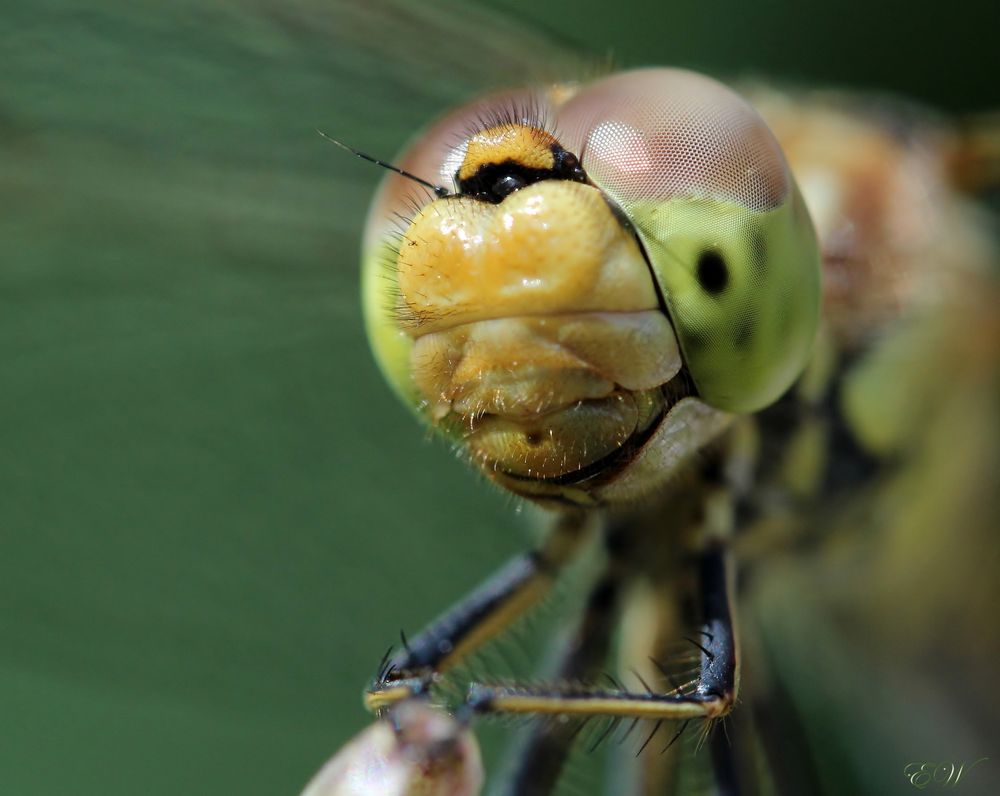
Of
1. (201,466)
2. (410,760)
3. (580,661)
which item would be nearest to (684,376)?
(410,760)

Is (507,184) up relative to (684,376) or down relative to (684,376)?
up

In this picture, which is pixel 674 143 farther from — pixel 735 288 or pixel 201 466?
pixel 201 466

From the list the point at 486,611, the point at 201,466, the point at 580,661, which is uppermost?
the point at 486,611

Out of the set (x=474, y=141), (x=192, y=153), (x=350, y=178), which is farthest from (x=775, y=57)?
(x=474, y=141)

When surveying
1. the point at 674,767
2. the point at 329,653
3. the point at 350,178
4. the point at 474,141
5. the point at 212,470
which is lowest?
the point at 329,653

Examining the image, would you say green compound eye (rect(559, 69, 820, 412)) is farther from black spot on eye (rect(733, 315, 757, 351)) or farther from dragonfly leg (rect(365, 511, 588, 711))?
dragonfly leg (rect(365, 511, 588, 711))

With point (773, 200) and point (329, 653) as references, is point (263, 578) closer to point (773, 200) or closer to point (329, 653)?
point (329, 653)
